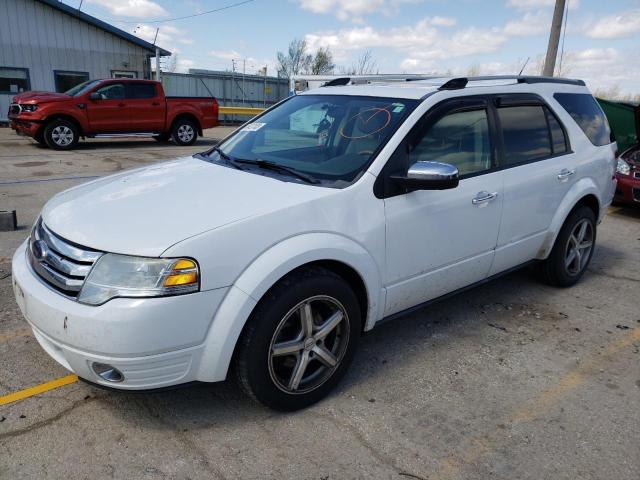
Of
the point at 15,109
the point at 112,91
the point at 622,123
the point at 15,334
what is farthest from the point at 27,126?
the point at 622,123

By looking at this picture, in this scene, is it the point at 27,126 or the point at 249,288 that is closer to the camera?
the point at 249,288

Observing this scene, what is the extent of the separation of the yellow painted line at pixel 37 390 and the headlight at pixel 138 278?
95 cm

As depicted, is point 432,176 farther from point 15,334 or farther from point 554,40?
point 554,40

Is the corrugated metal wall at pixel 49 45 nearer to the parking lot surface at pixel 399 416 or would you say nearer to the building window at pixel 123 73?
the building window at pixel 123 73

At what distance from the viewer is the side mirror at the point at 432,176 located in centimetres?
292

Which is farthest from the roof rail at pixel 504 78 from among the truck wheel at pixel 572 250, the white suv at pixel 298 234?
the truck wheel at pixel 572 250

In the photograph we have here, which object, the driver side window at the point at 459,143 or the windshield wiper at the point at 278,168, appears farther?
the driver side window at the point at 459,143

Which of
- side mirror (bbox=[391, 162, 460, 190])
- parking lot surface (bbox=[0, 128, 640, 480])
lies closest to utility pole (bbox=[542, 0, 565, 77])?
parking lot surface (bbox=[0, 128, 640, 480])

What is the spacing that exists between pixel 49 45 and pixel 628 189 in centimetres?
1889

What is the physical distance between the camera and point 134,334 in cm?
228

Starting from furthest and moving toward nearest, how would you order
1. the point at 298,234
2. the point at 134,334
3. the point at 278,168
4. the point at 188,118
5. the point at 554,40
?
the point at 188,118 → the point at 554,40 → the point at 278,168 → the point at 298,234 → the point at 134,334

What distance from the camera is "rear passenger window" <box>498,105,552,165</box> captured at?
12.7 feet

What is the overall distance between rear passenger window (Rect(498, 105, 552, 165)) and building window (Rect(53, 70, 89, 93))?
1922 centimetres

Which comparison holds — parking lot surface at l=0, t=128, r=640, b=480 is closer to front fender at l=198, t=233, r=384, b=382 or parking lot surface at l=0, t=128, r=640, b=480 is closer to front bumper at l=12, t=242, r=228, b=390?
front bumper at l=12, t=242, r=228, b=390
